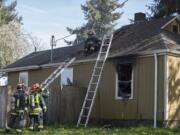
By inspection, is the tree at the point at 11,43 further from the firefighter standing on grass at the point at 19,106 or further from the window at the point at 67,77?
the firefighter standing on grass at the point at 19,106

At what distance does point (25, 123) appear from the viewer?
796 inches

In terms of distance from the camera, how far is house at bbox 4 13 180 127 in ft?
69.1

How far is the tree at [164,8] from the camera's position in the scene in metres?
31.8

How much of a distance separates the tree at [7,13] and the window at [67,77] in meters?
26.9

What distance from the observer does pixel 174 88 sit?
21359 mm

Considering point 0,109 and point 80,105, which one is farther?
point 80,105

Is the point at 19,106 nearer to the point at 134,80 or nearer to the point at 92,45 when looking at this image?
the point at 134,80

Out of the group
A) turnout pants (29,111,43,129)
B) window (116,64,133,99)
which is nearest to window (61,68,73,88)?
window (116,64,133,99)

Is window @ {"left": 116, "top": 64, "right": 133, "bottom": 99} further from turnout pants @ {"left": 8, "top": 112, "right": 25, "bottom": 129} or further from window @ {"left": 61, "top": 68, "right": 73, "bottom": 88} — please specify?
turnout pants @ {"left": 8, "top": 112, "right": 25, "bottom": 129}

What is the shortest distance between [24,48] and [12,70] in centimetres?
2287

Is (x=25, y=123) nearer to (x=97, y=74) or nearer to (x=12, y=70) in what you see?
(x=97, y=74)

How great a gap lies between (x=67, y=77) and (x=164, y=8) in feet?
37.6

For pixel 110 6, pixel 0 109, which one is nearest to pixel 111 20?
pixel 110 6

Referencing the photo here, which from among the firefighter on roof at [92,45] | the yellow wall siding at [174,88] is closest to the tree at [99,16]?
the firefighter on roof at [92,45]
